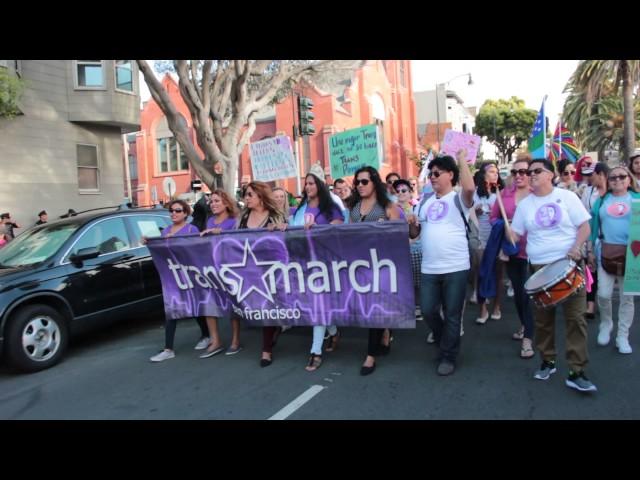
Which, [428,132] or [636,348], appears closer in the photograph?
[636,348]

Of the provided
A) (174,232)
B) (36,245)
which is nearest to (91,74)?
(36,245)

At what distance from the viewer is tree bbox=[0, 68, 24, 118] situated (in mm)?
12016

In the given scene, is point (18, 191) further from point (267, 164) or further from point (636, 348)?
point (636, 348)

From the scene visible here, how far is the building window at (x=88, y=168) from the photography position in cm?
1641

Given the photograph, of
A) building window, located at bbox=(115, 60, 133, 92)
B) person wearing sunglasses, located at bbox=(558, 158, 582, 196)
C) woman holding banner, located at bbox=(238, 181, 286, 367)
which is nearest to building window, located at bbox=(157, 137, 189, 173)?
building window, located at bbox=(115, 60, 133, 92)

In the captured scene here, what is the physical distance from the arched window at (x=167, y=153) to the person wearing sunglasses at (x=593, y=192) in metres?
36.2

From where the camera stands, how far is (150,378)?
199 inches

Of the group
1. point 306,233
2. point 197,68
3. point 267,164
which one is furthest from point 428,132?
point 306,233

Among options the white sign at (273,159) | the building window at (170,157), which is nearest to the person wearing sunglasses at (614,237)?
the white sign at (273,159)

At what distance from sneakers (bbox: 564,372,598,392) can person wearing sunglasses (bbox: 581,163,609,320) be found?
1999 millimetres

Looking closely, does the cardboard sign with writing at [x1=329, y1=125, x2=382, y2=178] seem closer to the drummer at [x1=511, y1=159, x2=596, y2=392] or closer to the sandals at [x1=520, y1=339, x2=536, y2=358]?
the sandals at [x1=520, y1=339, x2=536, y2=358]

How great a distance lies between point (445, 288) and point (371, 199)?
43.1 inches

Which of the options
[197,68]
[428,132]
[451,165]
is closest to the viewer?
[451,165]

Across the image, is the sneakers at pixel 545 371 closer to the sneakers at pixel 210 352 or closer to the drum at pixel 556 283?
the drum at pixel 556 283
